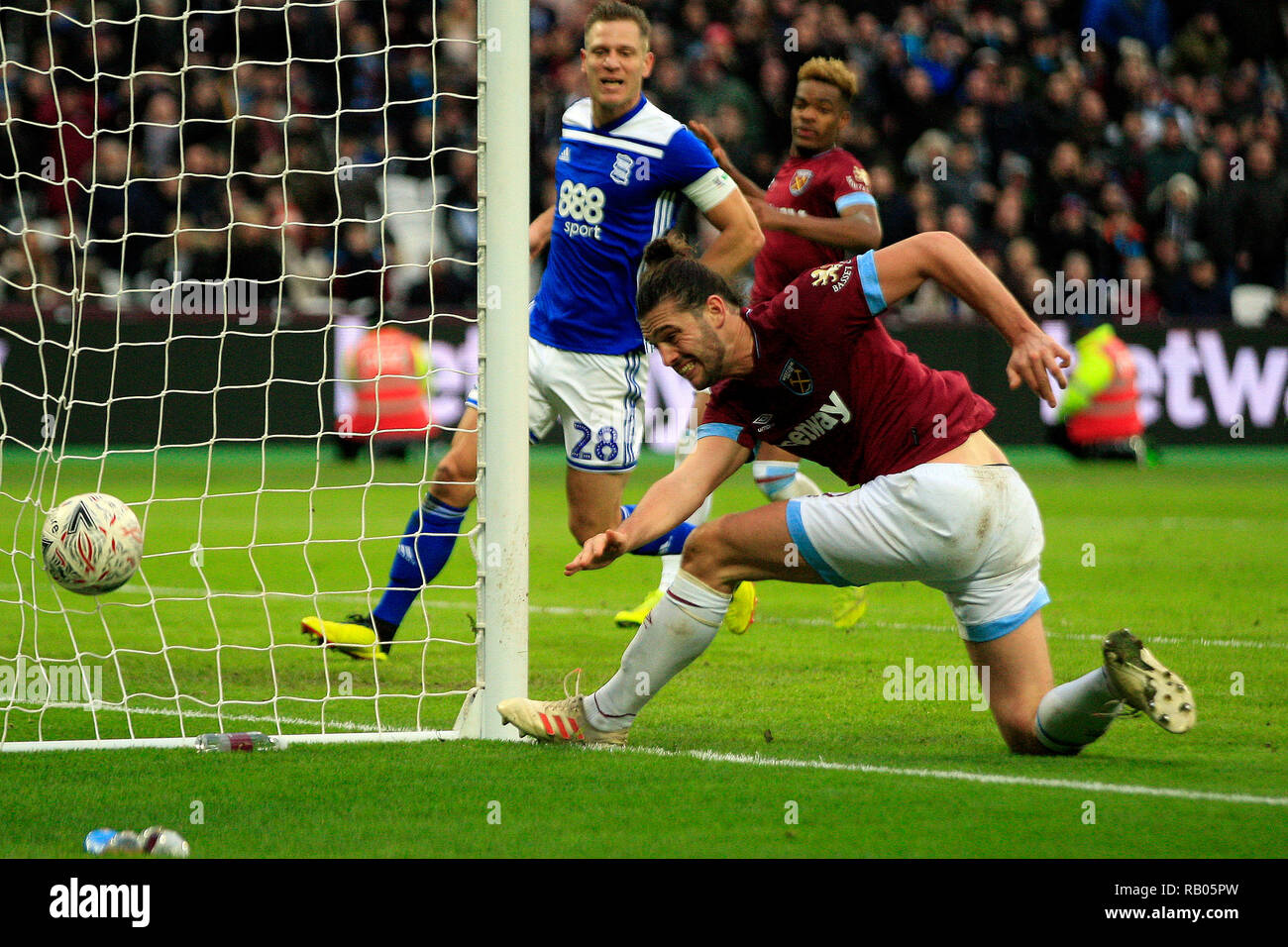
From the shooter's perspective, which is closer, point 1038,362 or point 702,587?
point 1038,362

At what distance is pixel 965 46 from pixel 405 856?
56.2 feet

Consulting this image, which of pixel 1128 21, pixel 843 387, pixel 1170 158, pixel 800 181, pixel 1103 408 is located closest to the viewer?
pixel 843 387

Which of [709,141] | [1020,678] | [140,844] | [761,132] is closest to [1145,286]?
[761,132]

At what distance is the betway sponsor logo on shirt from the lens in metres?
4.79

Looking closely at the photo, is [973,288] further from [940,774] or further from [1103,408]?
[1103,408]

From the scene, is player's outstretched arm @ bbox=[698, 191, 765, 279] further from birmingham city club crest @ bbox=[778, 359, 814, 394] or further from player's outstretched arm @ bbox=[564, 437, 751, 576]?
birmingham city club crest @ bbox=[778, 359, 814, 394]

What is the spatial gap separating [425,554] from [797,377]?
2.43 metres

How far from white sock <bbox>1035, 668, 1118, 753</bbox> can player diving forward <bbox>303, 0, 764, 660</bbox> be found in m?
2.38

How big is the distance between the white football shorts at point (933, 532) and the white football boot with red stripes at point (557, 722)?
32.9 inches

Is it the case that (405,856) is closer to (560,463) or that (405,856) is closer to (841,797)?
(841,797)

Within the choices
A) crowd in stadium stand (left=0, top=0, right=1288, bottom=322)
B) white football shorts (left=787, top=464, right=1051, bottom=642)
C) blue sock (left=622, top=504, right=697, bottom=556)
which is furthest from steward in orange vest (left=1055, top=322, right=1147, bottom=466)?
white football shorts (left=787, top=464, right=1051, bottom=642)

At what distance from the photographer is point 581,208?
688 cm

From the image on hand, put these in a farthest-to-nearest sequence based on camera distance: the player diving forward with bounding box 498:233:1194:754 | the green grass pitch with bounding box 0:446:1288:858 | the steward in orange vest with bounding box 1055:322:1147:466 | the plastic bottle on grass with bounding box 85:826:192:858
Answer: the steward in orange vest with bounding box 1055:322:1147:466, the player diving forward with bounding box 498:233:1194:754, the green grass pitch with bounding box 0:446:1288:858, the plastic bottle on grass with bounding box 85:826:192:858
